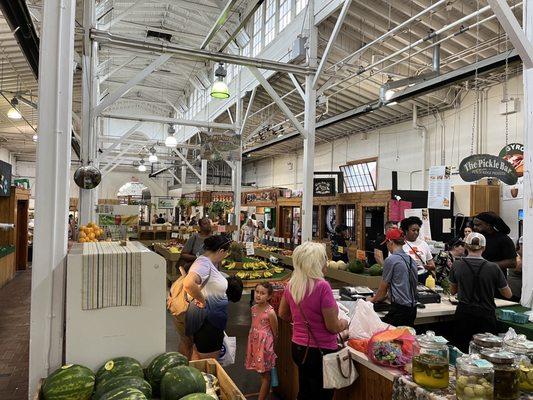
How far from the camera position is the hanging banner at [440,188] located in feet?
19.3

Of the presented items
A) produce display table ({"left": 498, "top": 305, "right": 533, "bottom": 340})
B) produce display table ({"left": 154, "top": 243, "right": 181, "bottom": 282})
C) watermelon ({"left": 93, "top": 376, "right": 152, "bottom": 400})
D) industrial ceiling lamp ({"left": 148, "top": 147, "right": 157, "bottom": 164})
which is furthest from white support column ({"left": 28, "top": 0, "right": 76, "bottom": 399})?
industrial ceiling lamp ({"left": 148, "top": 147, "right": 157, "bottom": 164})

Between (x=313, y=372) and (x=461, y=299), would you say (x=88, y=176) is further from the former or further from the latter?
(x=461, y=299)

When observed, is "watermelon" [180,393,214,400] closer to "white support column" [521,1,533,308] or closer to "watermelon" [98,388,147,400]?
"watermelon" [98,388,147,400]

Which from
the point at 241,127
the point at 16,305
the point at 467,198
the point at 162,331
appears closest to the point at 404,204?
the point at 467,198

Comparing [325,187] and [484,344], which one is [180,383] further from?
[325,187]

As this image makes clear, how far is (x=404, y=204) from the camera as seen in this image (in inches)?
343

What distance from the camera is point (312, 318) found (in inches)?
112

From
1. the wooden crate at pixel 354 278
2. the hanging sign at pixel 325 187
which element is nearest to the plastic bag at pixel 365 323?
the wooden crate at pixel 354 278

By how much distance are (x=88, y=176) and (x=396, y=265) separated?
13.5 ft

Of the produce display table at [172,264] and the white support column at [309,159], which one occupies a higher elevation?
the white support column at [309,159]

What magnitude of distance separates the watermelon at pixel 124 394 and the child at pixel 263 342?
7.01 feet

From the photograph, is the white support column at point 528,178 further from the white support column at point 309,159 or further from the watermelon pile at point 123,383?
the watermelon pile at point 123,383

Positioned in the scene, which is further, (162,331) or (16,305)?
(16,305)

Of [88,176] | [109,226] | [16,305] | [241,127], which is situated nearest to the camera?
[88,176]
